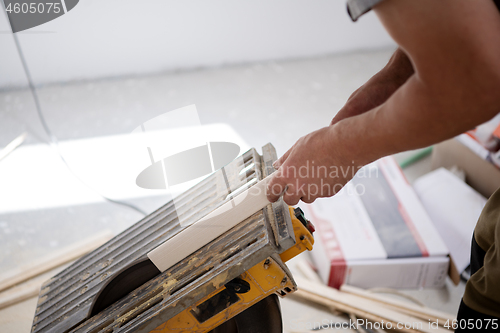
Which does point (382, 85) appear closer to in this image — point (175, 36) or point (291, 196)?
point (291, 196)

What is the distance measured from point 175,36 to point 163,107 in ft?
2.50

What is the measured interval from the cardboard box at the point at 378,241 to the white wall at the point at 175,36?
208 cm

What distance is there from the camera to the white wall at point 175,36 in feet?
9.68

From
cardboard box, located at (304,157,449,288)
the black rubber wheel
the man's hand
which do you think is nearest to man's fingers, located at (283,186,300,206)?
the man's hand

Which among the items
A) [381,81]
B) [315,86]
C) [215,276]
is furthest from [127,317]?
[315,86]

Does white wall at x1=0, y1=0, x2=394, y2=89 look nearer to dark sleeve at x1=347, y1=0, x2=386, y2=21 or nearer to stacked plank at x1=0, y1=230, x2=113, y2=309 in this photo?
stacked plank at x1=0, y1=230, x2=113, y2=309

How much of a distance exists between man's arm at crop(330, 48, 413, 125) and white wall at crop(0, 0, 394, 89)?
2575 millimetres

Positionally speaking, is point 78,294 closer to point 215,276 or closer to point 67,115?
point 215,276

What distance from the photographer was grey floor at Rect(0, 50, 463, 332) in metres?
1.94

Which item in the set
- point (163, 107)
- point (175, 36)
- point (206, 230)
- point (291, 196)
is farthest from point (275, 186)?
point (175, 36)

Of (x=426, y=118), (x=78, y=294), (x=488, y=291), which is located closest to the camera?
(x=426, y=118)

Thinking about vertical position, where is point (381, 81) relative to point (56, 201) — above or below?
above

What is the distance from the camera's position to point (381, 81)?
2.93 feet

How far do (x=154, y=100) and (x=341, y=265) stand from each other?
6.94ft
